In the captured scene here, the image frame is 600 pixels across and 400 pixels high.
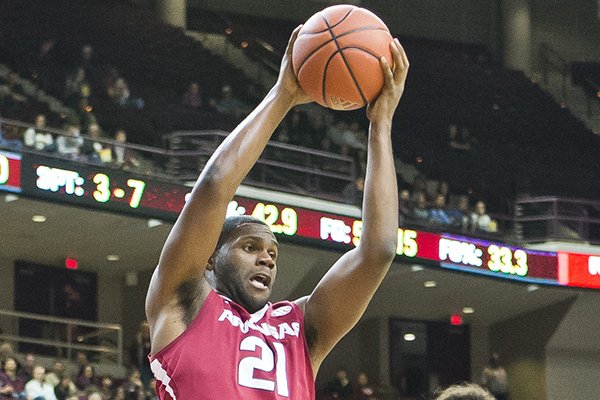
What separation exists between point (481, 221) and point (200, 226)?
17654 millimetres

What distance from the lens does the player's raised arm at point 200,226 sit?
11.6 feet

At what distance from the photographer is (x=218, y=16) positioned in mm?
26406

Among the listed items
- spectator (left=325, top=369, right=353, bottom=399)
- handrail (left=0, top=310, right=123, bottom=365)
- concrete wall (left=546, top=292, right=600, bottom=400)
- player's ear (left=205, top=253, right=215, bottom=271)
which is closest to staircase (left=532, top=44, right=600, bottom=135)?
concrete wall (left=546, top=292, right=600, bottom=400)

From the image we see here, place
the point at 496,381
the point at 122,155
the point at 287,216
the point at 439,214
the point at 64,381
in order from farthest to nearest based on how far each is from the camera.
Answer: the point at 496,381 < the point at 439,214 < the point at 287,216 < the point at 122,155 < the point at 64,381

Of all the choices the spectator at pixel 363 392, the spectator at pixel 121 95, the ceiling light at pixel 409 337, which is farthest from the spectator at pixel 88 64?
the ceiling light at pixel 409 337

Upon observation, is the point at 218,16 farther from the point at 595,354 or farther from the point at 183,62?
the point at 595,354

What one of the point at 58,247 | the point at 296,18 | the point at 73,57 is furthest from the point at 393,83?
the point at 296,18

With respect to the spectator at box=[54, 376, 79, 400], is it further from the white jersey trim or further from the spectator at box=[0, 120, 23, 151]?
the white jersey trim

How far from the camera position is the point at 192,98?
2169 centimetres

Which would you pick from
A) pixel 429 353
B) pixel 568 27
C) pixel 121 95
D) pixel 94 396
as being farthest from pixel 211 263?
pixel 568 27

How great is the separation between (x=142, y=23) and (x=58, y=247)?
5247 mm

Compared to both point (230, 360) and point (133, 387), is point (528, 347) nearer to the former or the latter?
point (133, 387)

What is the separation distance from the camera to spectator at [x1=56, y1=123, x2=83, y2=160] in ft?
54.6

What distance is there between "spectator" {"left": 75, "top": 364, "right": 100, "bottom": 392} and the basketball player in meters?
12.3
